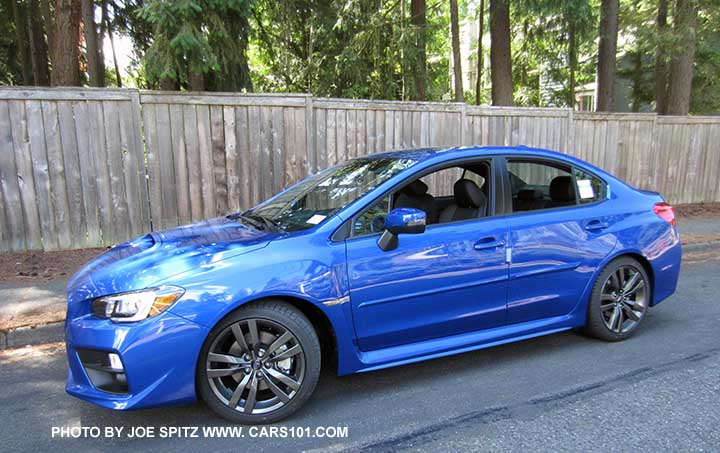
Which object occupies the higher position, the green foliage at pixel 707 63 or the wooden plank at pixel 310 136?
the green foliage at pixel 707 63

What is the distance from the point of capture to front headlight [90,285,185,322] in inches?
108

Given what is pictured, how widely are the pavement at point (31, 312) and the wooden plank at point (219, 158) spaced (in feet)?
7.11

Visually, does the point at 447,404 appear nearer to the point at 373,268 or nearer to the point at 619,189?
the point at 373,268

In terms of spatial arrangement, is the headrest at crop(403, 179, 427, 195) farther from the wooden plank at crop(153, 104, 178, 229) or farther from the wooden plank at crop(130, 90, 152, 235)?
the wooden plank at crop(130, 90, 152, 235)

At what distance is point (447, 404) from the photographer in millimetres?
3232

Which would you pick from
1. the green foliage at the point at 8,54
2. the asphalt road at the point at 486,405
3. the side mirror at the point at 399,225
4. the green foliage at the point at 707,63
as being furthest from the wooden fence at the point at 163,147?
the green foliage at the point at 8,54

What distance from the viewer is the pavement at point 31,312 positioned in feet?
14.3

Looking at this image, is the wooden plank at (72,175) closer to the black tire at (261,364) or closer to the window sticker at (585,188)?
the black tire at (261,364)

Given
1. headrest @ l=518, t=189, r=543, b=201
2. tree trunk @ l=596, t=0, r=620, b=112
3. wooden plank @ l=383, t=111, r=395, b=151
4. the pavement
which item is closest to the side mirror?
headrest @ l=518, t=189, r=543, b=201

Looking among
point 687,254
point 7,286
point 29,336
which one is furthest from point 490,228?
point 687,254

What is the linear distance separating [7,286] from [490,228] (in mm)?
5243

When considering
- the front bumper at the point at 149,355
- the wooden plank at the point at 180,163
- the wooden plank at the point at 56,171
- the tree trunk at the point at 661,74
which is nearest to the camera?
the front bumper at the point at 149,355

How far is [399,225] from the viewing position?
3.17 meters

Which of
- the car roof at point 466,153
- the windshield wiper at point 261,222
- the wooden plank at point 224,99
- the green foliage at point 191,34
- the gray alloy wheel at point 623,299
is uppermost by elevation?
the green foliage at point 191,34
